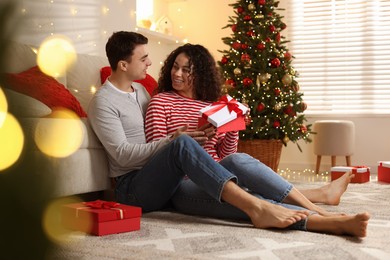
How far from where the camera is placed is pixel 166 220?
2.07 m

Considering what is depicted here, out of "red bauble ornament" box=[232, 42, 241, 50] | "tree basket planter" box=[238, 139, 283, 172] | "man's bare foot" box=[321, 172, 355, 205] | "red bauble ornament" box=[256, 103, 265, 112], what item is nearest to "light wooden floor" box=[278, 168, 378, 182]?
"tree basket planter" box=[238, 139, 283, 172]

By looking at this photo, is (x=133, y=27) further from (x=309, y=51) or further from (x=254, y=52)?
(x=309, y=51)

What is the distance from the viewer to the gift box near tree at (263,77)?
409 centimetres

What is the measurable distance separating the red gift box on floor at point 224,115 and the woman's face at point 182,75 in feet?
0.77

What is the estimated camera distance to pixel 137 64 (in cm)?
223

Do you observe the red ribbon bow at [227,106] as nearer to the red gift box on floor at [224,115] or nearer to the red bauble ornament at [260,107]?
the red gift box on floor at [224,115]

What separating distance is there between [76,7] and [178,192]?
2.33 metres

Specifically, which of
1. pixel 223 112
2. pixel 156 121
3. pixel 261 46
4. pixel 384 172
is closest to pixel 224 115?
pixel 223 112

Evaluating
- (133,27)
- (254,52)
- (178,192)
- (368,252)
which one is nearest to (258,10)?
(254,52)

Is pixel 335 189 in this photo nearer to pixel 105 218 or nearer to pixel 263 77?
pixel 105 218

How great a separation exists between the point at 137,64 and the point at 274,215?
0.93 metres

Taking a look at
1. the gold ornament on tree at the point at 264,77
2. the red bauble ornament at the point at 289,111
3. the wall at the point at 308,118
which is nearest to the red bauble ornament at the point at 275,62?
the gold ornament on tree at the point at 264,77

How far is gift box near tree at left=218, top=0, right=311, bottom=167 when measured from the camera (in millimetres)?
4094

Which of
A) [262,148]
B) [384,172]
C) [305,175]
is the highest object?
[262,148]
